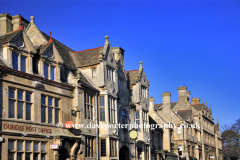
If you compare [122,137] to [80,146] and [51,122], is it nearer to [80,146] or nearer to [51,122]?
[80,146]

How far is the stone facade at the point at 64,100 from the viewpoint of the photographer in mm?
22234

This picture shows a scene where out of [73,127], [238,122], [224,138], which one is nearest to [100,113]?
[73,127]

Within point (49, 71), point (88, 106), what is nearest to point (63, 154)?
point (88, 106)

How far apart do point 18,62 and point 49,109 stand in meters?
4.57

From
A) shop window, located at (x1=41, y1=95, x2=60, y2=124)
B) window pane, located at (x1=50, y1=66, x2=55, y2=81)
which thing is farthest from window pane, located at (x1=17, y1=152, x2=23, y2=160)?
window pane, located at (x1=50, y1=66, x2=55, y2=81)

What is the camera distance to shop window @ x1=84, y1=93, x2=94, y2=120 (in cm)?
2910

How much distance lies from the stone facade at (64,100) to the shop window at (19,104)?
0.06m

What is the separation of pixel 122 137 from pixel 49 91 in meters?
12.3

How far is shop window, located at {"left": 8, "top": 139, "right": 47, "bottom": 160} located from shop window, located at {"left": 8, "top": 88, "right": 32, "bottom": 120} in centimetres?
173

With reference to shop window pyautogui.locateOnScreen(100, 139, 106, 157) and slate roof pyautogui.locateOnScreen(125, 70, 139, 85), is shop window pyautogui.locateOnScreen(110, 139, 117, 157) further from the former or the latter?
slate roof pyautogui.locateOnScreen(125, 70, 139, 85)

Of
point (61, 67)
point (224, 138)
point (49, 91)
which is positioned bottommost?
point (224, 138)

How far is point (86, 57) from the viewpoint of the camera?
3331cm

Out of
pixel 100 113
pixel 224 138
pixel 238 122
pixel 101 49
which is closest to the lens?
pixel 100 113

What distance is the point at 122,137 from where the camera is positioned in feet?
115
